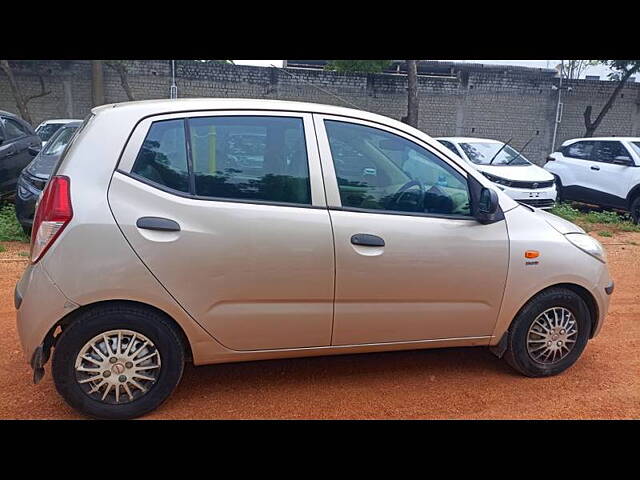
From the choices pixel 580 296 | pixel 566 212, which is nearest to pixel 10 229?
pixel 580 296

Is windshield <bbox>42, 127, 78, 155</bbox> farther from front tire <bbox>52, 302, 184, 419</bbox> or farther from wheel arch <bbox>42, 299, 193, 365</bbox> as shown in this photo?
front tire <bbox>52, 302, 184, 419</bbox>

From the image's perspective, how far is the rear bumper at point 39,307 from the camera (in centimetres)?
263

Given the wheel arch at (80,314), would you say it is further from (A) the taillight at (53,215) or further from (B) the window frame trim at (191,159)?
(B) the window frame trim at (191,159)

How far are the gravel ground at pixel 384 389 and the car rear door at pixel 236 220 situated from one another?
1.42 feet

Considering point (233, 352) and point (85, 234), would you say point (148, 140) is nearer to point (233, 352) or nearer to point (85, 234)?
point (85, 234)

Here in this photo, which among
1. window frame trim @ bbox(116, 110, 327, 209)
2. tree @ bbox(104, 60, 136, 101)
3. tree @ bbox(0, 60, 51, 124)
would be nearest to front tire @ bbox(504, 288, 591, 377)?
window frame trim @ bbox(116, 110, 327, 209)

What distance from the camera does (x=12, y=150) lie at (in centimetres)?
821

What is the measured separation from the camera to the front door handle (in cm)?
296

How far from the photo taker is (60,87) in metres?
16.4

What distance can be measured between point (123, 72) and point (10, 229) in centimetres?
1018

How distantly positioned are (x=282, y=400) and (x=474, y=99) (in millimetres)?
17893

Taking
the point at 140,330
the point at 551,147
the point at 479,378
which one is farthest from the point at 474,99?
the point at 140,330

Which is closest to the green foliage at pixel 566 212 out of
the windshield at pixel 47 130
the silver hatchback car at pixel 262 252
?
the silver hatchback car at pixel 262 252

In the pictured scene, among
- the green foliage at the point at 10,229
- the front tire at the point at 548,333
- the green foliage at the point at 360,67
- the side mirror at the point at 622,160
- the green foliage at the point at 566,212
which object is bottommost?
the green foliage at the point at 566,212
